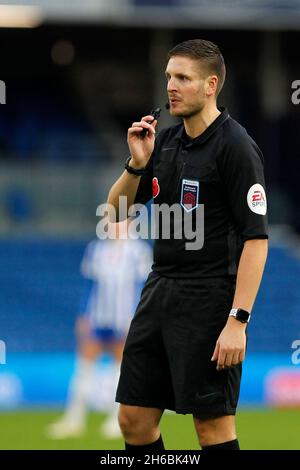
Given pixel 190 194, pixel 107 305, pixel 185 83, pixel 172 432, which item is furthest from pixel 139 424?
pixel 107 305

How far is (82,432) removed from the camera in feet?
33.7

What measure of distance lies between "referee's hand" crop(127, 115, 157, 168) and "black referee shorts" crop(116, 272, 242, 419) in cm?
56

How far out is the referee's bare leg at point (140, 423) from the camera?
5.39m

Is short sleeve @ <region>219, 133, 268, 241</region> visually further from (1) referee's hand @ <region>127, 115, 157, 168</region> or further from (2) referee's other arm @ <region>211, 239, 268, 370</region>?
(1) referee's hand @ <region>127, 115, 157, 168</region>

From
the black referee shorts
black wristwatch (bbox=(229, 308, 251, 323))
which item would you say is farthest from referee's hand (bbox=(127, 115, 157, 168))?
black wristwatch (bbox=(229, 308, 251, 323))

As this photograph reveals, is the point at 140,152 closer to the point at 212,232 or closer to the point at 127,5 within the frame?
the point at 212,232

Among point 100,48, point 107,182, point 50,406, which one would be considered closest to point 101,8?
point 107,182

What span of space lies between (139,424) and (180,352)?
1.31 feet

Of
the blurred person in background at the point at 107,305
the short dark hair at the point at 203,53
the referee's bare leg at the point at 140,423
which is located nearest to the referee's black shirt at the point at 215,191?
the short dark hair at the point at 203,53

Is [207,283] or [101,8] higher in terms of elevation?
[101,8]

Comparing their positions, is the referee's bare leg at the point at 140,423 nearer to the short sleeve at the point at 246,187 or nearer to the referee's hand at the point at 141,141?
the short sleeve at the point at 246,187

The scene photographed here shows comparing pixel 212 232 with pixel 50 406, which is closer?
pixel 212 232

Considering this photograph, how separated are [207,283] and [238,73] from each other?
13697 mm

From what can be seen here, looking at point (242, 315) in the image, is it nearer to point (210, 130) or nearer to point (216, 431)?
point (216, 431)
